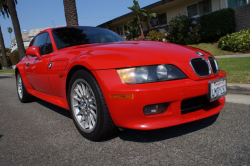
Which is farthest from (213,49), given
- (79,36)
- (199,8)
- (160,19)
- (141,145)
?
(141,145)

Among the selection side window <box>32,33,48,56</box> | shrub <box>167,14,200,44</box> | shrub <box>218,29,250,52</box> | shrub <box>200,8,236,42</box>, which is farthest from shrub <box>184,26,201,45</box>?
side window <box>32,33,48,56</box>

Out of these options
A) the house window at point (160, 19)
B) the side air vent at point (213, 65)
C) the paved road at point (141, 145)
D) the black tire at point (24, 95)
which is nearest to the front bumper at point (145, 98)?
the paved road at point (141, 145)

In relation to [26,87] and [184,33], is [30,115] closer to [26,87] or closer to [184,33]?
A: [26,87]

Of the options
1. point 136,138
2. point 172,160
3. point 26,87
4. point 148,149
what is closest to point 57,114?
point 26,87

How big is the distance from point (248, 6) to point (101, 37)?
36.3ft

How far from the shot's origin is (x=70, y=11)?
8.82m

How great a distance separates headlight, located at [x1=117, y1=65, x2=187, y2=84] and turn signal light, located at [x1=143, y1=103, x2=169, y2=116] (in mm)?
241

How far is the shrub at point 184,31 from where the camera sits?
13.5m

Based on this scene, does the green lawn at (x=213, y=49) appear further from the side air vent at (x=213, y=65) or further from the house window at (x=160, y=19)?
the side air vent at (x=213, y=65)

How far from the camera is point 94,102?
7.73ft

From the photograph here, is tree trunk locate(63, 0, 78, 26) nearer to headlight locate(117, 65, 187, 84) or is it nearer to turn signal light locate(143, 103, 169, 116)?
headlight locate(117, 65, 187, 84)

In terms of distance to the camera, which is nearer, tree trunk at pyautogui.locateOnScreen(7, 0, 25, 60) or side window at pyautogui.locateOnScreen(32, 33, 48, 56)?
side window at pyautogui.locateOnScreen(32, 33, 48, 56)

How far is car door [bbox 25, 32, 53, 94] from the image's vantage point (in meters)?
3.29

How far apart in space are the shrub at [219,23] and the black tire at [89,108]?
11.5 m
